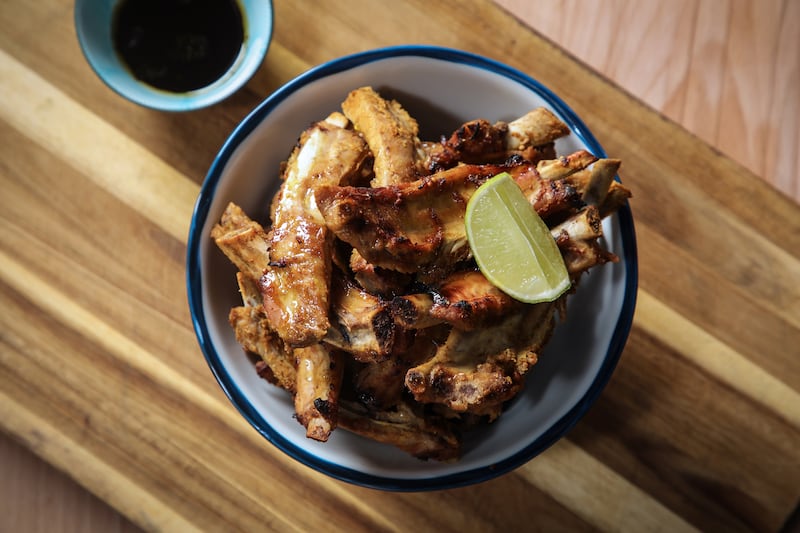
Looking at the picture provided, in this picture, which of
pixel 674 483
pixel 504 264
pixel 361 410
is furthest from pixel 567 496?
pixel 504 264

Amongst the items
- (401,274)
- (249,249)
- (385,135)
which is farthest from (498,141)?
(249,249)

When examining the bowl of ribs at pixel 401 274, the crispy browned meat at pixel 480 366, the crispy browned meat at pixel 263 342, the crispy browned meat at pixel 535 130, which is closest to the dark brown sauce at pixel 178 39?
the bowl of ribs at pixel 401 274

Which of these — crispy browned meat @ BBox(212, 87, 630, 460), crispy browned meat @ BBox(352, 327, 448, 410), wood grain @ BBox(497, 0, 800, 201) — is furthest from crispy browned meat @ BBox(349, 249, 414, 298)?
wood grain @ BBox(497, 0, 800, 201)

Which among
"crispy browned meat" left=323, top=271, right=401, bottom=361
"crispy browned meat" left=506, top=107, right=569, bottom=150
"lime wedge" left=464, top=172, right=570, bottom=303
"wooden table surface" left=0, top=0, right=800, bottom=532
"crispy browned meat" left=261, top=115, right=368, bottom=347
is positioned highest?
"crispy browned meat" left=506, top=107, right=569, bottom=150

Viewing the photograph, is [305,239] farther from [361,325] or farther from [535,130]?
[535,130]

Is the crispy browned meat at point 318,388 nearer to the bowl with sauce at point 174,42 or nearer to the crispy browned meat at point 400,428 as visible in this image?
the crispy browned meat at point 400,428

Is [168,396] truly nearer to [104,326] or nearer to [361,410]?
[104,326]

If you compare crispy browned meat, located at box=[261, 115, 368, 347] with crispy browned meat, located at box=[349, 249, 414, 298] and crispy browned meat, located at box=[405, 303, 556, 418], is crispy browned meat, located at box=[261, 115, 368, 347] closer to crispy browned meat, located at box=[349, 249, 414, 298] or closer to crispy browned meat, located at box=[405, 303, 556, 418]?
crispy browned meat, located at box=[349, 249, 414, 298]
